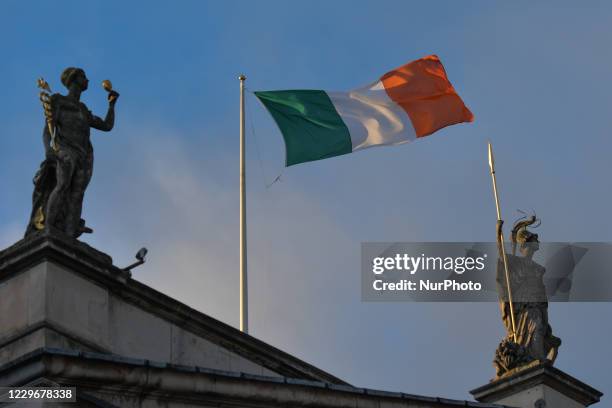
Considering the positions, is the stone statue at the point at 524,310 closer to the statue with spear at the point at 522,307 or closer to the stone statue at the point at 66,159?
the statue with spear at the point at 522,307

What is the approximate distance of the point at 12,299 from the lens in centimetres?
2730

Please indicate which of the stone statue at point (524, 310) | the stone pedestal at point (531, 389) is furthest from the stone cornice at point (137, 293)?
the stone statue at point (524, 310)

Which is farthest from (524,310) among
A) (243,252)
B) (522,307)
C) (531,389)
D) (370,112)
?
(370,112)

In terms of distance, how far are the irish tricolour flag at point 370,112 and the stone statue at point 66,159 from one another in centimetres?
899

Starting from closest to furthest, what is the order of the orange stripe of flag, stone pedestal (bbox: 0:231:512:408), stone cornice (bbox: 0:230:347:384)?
stone pedestal (bbox: 0:231:512:408) < stone cornice (bbox: 0:230:347:384) < the orange stripe of flag

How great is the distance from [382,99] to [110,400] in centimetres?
1708

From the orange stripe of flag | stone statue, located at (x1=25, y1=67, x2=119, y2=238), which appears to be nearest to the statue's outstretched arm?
stone statue, located at (x1=25, y1=67, x2=119, y2=238)

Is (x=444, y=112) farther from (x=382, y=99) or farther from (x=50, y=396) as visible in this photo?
(x=50, y=396)

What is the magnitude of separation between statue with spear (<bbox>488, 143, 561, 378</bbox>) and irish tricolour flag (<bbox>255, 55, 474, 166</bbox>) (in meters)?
6.15

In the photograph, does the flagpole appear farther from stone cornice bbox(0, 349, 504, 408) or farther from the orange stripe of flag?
stone cornice bbox(0, 349, 504, 408)

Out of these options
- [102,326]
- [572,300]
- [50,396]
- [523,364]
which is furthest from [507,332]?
[50,396]

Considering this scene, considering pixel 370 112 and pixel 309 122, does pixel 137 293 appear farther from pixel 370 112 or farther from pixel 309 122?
pixel 370 112

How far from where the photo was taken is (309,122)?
39.7m

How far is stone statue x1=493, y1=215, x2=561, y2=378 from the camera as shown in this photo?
32094mm
